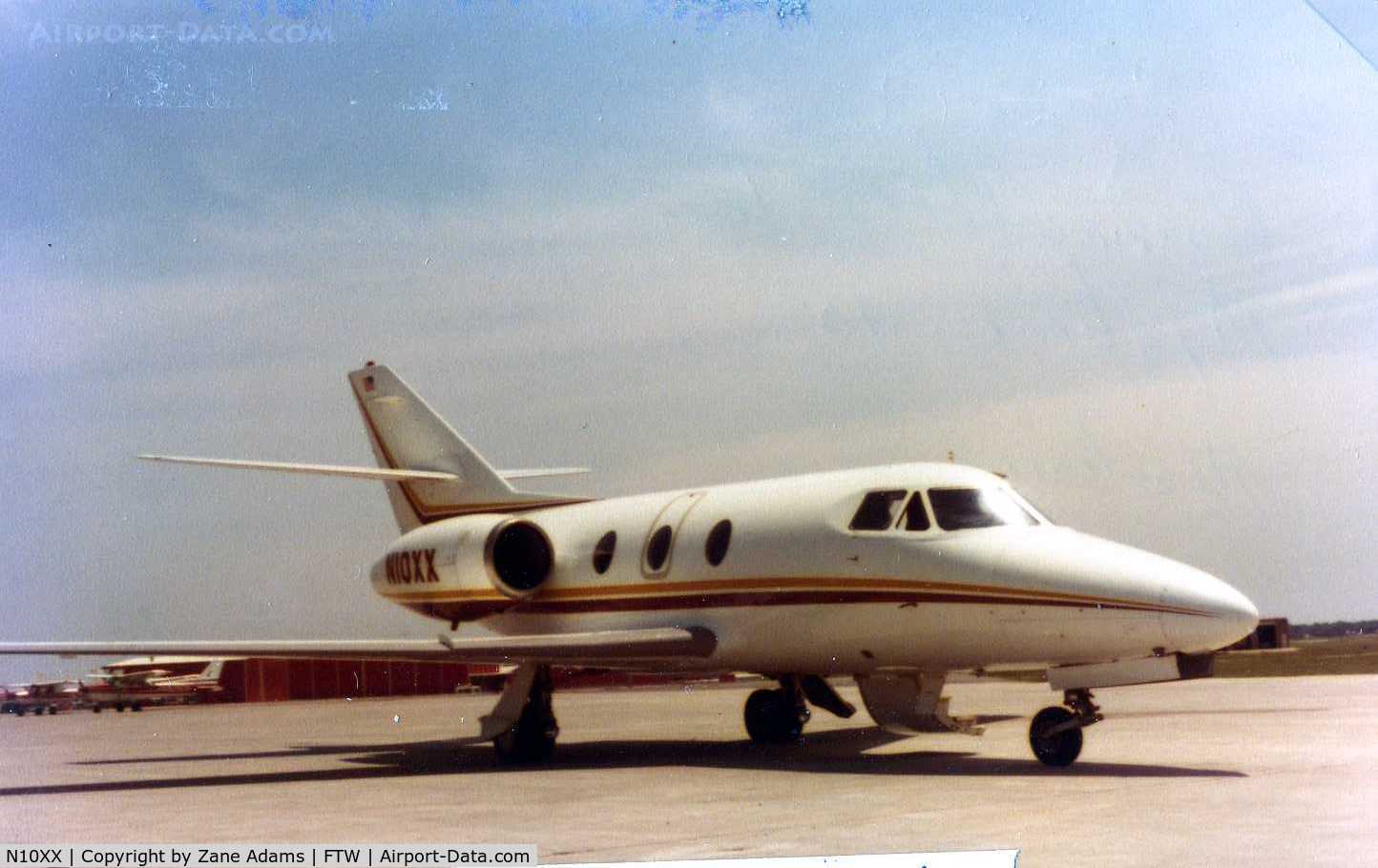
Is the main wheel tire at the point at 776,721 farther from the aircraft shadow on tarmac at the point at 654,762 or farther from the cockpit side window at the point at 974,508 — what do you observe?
the cockpit side window at the point at 974,508

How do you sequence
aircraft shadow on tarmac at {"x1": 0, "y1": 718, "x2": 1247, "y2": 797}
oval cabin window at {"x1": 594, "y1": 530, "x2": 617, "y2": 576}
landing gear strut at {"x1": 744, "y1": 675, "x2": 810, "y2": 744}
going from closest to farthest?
aircraft shadow on tarmac at {"x1": 0, "y1": 718, "x2": 1247, "y2": 797} → oval cabin window at {"x1": 594, "y1": 530, "x2": 617, "y2": 576} → landing gear strut at {"x1": 744, "y1": 675, "x2": 810, "y2": 744}

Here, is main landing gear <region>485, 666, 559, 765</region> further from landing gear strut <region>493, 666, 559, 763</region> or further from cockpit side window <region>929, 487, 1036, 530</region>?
cockpit side window <region>929, 487, 1036, 530</region>

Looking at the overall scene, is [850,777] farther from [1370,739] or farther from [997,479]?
[1370,739]

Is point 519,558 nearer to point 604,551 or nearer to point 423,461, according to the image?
point 604,551

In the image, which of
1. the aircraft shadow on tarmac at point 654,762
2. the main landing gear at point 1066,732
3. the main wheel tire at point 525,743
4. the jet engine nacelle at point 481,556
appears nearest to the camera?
the main landing gear at point 1066,732

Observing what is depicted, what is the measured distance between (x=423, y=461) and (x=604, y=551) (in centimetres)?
452

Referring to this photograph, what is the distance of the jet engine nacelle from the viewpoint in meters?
17.3

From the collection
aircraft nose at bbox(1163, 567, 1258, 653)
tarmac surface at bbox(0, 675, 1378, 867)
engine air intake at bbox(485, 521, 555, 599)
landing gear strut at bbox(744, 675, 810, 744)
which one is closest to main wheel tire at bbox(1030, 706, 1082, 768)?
tarmac surface at bbox(0, 675, 1378, 867)

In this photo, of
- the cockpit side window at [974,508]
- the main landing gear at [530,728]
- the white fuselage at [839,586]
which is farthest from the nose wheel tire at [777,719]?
the cockpit side window at [974,508]

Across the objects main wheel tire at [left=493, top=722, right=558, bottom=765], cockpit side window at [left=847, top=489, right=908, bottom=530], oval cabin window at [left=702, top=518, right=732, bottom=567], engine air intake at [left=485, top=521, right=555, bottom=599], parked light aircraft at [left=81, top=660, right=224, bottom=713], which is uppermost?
parked light aircraft at [left=81, top=660, right=224, bottom=713]

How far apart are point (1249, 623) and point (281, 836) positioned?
23.5 ft

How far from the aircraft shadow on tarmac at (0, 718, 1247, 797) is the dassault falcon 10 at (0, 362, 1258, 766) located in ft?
1.45

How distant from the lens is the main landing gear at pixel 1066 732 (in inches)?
484

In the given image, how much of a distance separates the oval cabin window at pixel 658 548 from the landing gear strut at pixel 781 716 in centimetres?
229
